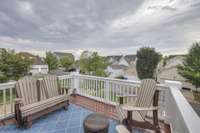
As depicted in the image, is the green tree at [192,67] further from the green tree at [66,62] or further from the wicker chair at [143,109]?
the green tree at [66,62]

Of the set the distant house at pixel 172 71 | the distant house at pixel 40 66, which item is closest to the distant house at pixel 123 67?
the distant house at pixel 172 71

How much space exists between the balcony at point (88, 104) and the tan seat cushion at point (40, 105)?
0.40 m

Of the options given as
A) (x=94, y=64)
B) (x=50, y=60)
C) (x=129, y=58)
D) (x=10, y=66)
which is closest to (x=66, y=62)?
(x=50, y=60)

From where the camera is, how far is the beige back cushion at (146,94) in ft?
9.07

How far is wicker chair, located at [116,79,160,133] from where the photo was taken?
2504 mm

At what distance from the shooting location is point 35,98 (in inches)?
146

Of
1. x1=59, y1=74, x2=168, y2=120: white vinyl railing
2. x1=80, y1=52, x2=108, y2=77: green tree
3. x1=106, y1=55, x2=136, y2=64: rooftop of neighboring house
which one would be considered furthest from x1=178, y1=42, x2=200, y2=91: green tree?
x1=59, y1=74, x2=168, y2=120: white vinyl railing

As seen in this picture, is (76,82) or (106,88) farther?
(76,82)

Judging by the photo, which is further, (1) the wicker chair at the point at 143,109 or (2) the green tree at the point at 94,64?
(2) the green tree at the point at 94,64

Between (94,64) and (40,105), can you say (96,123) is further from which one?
(94,64)

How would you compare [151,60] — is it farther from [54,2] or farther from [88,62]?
[54,2]

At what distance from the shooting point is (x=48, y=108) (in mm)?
3730

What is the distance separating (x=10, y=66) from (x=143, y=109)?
46.6ft

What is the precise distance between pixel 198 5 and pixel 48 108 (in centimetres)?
555
